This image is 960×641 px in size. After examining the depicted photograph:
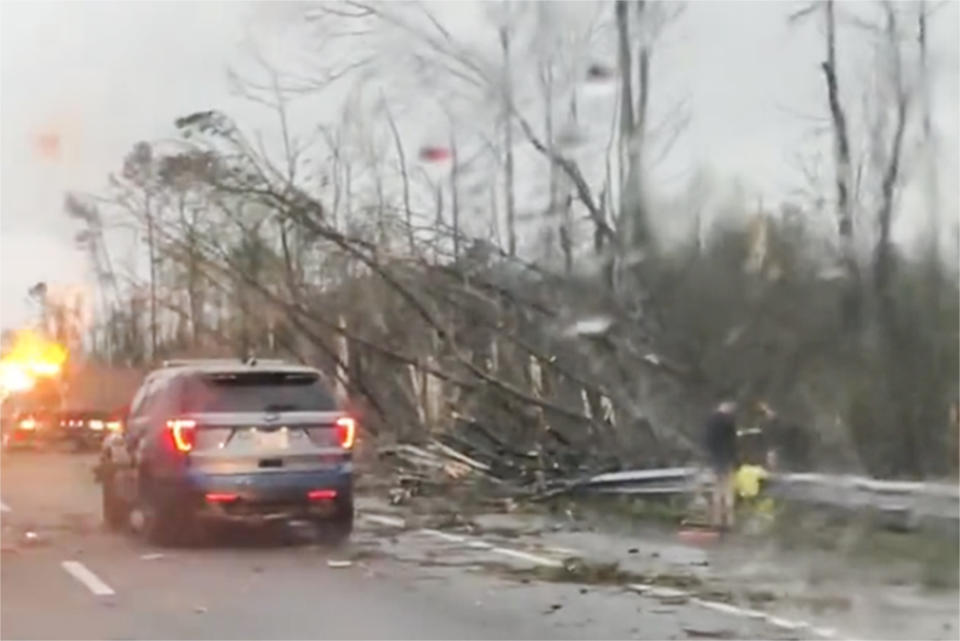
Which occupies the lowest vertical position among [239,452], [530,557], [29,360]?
[530,557]

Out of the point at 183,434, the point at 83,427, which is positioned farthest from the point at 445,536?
the point at 83,427

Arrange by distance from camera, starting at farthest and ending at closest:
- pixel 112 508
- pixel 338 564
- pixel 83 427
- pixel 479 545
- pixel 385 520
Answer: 1. pixel 83 427
2. pixel 385 520
3. pixel 112 508
4. pixel 479 545
5. pixel 338 564

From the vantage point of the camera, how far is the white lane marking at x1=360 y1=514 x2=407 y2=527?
57.4ft

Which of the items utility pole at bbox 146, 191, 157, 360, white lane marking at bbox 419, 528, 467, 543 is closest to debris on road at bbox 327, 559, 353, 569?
white lane marking at bbox 419, 528, 467, 543

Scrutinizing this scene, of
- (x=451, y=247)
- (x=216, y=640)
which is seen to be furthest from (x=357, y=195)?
(x=216, y=640)

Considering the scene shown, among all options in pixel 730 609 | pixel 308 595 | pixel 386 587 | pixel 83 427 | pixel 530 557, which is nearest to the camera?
pixel 730 609

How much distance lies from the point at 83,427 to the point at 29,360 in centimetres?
358

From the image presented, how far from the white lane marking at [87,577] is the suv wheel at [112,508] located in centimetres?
233

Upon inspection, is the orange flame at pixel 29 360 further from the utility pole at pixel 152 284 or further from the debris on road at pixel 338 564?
the debris on road at pixel 338 564

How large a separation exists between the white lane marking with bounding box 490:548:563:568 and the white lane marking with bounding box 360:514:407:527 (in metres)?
2.54

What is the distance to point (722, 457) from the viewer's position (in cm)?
1599

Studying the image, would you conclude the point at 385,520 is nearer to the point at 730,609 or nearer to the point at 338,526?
the point at 338,526

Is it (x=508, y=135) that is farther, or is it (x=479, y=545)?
(x=508, y=135)

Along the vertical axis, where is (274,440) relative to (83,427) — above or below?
below
